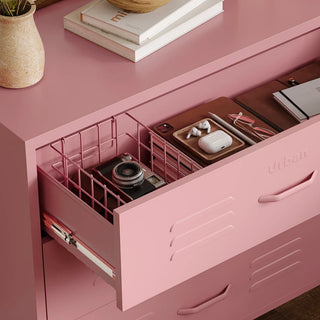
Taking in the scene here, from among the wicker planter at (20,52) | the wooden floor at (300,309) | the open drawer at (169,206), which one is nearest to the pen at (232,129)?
the open drawer at (169,206)

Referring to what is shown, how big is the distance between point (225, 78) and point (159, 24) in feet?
0.77

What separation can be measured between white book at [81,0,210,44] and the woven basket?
0.04 ft

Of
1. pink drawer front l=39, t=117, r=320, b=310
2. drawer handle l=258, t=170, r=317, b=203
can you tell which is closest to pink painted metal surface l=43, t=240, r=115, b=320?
pink drawer front l=39, t=117, r=320, b=310

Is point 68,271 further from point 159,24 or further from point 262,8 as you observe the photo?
point 262,8

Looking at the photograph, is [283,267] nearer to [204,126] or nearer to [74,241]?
[204,126]

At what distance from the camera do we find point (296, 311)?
2.20 m

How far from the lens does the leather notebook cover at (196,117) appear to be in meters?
1.72

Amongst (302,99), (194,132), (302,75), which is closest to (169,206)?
(194,132)

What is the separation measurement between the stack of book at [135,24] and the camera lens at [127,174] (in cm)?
19

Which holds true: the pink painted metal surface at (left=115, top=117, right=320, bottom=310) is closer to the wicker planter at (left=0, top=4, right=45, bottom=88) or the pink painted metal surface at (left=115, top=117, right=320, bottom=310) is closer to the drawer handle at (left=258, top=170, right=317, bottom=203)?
the drawer handle at (left=258, top=170, right=317, bottom=203)

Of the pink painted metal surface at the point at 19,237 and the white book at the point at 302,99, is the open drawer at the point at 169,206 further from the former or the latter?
the white book at the point at 302,99

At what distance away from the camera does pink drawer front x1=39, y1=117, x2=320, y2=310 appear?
4.66 ft

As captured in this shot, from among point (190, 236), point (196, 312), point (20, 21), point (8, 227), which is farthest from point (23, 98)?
point (196, 312)

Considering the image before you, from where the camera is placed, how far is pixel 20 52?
1523mm
